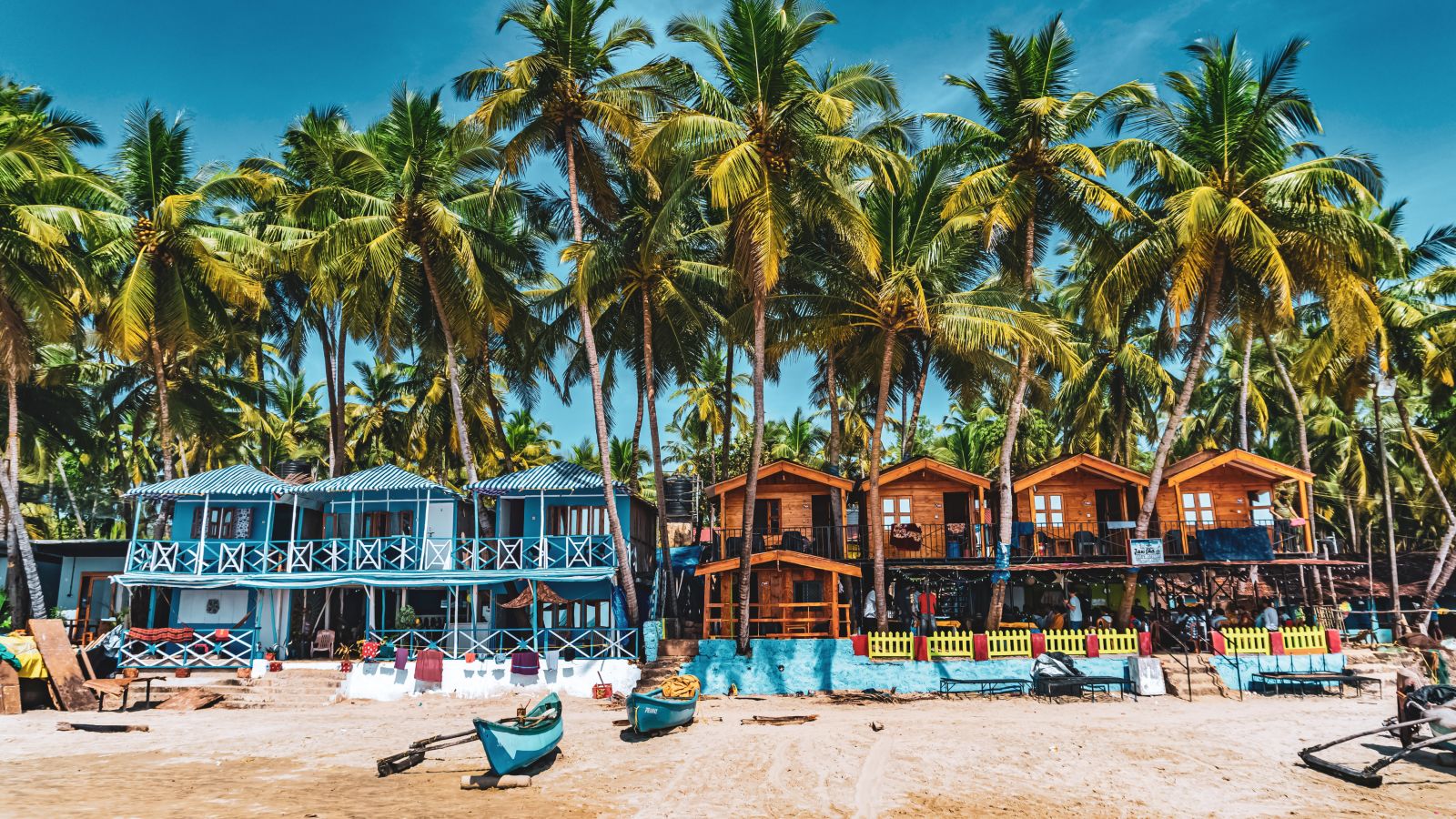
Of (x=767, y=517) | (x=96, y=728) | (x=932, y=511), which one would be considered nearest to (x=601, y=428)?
(x=767, y=517)

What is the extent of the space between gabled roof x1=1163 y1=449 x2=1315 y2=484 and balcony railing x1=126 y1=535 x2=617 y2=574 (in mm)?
15776

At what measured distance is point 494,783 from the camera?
13.8m

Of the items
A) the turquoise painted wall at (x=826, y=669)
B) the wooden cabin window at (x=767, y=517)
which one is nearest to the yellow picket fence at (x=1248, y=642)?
the turquoise painted wall at (x=826, y=669)

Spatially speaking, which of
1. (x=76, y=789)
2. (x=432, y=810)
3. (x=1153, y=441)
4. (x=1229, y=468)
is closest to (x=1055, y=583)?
(x=1229, y=468)

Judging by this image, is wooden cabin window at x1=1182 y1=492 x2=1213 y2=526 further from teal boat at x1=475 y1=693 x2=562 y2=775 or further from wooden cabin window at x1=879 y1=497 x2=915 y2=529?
teal boat at x1=475 y1=693 x2=562 y2=775

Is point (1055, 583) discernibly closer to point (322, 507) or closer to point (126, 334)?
point (322, 507)

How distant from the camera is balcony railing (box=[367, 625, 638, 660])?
23.5m

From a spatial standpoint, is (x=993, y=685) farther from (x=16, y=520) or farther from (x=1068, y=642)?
(x=16, y=520)

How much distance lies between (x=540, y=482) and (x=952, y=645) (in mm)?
10913

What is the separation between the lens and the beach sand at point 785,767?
41.3 feet

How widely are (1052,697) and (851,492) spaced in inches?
372

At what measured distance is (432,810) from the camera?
12.6 m

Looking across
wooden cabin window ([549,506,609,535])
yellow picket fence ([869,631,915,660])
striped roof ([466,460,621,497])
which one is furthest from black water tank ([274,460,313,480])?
yellow picket fence ([869,631,915,660])

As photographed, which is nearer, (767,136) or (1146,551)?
(767,136)
